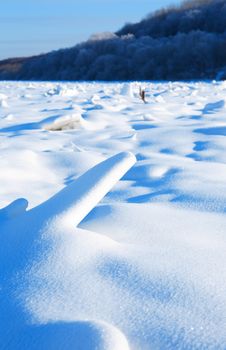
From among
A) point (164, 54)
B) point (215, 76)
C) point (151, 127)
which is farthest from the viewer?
point (164, 54)

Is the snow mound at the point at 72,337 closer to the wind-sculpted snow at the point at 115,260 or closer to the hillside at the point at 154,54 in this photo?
the wind-sculpted snow at the point at 115,260

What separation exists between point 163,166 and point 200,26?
22.8m

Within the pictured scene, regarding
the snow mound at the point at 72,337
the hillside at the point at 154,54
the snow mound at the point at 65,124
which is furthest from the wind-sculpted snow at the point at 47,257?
the hillside at the point at 154,54

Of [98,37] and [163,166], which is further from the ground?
[98,37]

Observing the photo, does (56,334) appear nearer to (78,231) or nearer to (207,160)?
(78,231)

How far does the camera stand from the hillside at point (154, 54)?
18312 millimetres

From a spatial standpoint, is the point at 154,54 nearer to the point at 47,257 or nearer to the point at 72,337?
the point at 47,257

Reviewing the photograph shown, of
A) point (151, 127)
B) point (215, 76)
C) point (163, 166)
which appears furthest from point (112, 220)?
point (215, 76)

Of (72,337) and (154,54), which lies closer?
(72,337)

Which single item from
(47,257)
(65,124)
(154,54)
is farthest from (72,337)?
(154,54)

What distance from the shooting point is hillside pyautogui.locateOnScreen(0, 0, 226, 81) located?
1831 centimetres

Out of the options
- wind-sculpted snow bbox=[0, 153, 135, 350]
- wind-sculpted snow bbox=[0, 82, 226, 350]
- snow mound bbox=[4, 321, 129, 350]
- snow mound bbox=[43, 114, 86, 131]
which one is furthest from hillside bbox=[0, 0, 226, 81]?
snow mound bbox=[4, 321, 129, 350]

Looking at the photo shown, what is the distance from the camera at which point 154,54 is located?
64.8ft

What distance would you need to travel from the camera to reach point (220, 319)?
2.59ft
